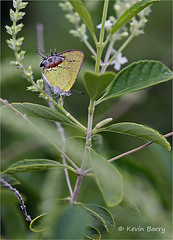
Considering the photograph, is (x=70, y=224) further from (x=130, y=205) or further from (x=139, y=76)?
(x=139, y=76)

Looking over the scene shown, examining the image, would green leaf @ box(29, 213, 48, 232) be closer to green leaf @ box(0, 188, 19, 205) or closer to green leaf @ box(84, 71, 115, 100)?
green leaf @ box(0, 188, 19, 205)

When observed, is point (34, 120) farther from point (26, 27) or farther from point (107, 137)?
point (26, 27)

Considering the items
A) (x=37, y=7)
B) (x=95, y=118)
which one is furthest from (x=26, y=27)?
(x=95, y=118)

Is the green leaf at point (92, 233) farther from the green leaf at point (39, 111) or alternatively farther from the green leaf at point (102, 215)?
the green leaf at point (39, 111)

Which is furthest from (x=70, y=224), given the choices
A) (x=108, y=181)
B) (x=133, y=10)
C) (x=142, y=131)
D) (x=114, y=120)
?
(x=114, y=120)

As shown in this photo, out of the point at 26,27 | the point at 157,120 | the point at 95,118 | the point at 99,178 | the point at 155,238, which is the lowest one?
the point at 155,238

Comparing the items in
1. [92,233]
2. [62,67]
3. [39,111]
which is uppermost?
[62,67]
